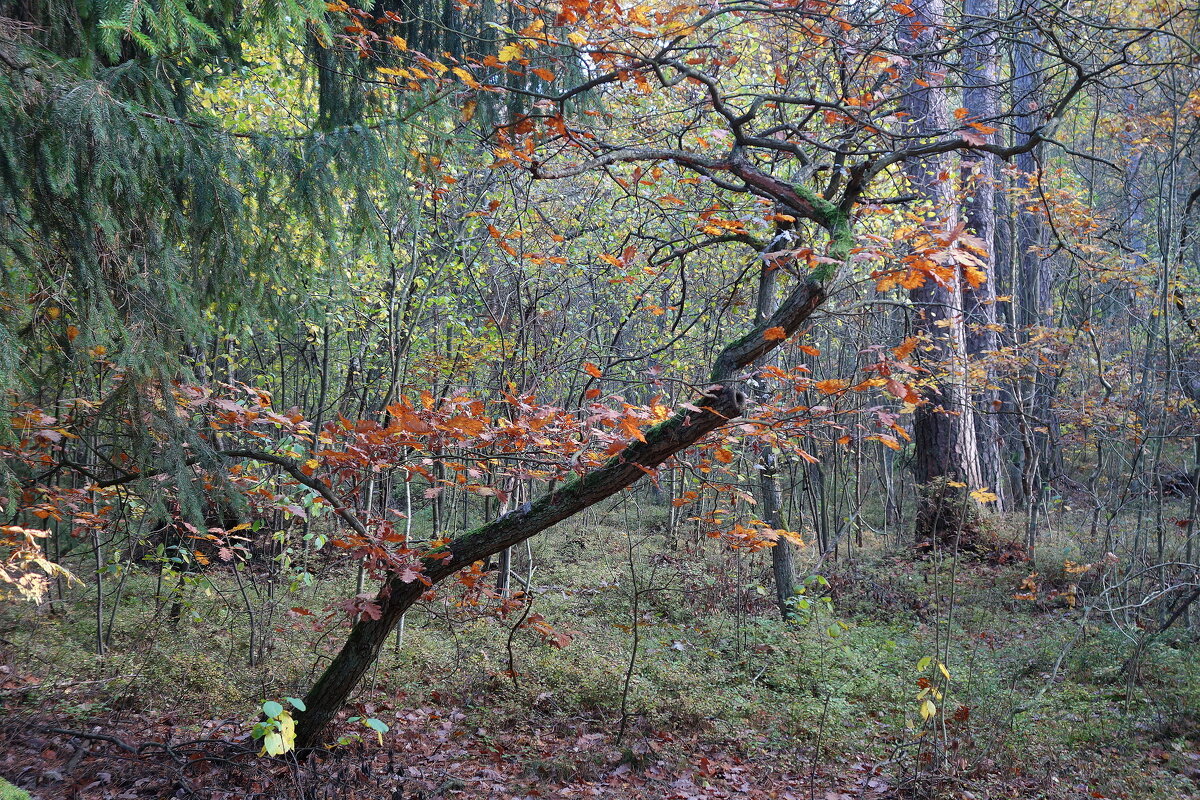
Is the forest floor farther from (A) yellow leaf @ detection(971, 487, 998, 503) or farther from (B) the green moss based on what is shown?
(B) the green moss

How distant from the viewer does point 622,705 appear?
514cm

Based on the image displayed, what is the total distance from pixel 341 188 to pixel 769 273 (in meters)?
2.34

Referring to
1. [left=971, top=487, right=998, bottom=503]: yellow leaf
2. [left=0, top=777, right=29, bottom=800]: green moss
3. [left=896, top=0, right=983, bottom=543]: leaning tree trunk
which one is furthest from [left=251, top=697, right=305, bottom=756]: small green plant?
[left=896, top=0, right=983, bottom=543]: leaning tree trunk

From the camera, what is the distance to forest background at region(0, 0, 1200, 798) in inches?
129

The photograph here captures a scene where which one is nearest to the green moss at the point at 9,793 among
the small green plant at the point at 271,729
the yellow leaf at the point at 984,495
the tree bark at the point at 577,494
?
the small green plant at the point at 271,729

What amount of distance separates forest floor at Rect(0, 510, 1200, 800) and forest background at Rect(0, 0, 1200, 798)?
1.4 inches

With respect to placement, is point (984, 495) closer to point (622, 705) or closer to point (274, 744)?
point (622, 705)

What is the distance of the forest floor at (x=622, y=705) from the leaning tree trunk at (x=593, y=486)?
1.31 feet

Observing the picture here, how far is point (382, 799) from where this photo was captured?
147 inches

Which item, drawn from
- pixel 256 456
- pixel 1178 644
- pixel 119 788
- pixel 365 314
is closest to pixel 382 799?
pixel 119 788

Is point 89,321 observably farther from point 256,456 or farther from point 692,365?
point 692,365

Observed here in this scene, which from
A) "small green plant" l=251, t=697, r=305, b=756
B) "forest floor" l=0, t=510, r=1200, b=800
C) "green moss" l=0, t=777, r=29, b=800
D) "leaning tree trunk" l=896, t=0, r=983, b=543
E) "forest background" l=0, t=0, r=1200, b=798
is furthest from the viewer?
"leaning tree trunk" l=896, t=0, r=983, b=543

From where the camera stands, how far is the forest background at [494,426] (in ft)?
10.7

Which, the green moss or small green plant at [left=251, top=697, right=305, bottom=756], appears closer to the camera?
the green moss
